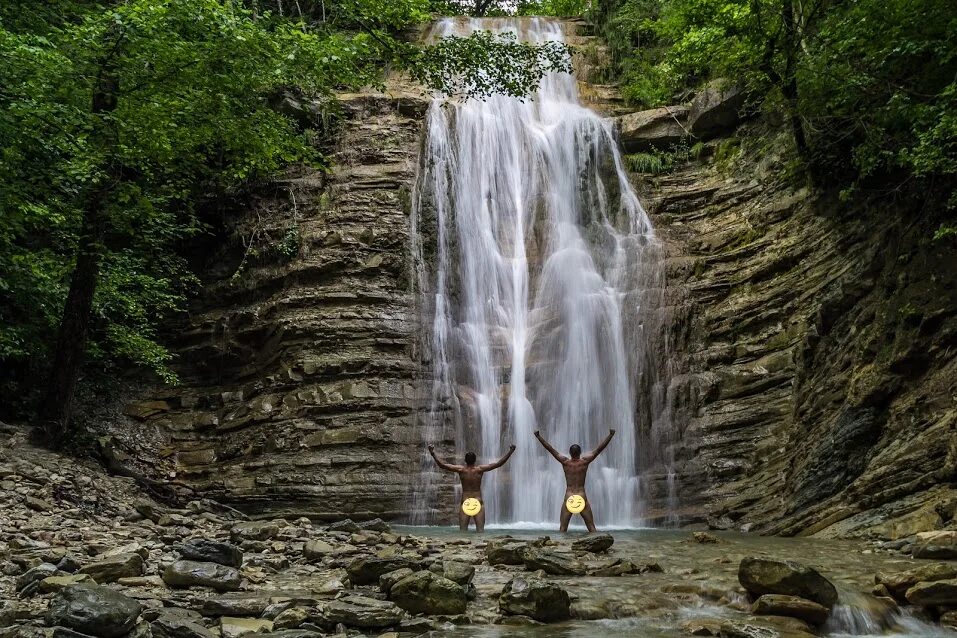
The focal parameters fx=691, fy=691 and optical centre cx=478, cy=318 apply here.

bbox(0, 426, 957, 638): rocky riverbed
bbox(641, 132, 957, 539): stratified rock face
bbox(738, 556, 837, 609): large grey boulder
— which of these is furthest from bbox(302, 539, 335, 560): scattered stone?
bbox(641, 132, 957, 539): stratified rock face

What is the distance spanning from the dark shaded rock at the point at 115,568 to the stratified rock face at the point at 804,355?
8.08m

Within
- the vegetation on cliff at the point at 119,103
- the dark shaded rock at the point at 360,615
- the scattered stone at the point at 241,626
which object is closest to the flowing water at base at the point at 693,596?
the dark shaded rock at the point at 360,615

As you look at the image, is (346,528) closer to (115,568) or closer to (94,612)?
(115,568)

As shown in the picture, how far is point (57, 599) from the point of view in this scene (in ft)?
14.3

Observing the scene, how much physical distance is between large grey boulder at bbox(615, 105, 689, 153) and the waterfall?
1.93 ft

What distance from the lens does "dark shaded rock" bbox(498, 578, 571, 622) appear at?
5137 millimetres

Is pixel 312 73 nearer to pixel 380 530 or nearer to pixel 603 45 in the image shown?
pixel 380 530

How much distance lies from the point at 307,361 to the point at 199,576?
9.51 metres

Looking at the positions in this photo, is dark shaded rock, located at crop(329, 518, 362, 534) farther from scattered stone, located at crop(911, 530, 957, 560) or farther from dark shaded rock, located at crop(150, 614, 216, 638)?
scattered stone, located at crop(911, 530, 957, 560)

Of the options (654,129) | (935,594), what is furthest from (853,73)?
(935,594)

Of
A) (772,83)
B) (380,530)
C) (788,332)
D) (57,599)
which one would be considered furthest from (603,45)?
(57,599)

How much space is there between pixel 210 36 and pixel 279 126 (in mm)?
3025

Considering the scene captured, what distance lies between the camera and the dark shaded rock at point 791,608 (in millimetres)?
5016

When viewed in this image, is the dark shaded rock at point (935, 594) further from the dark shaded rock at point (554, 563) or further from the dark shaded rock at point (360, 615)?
the dark shaded rock at point (360, 615)
